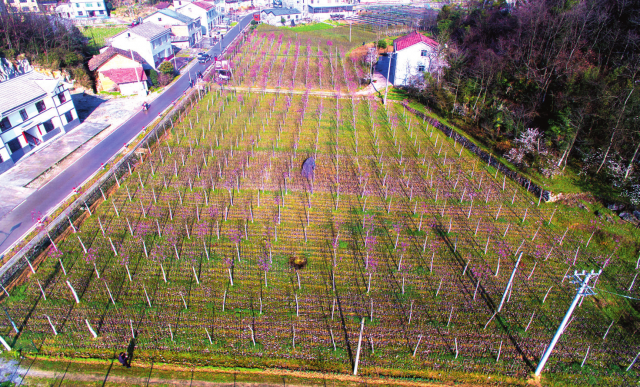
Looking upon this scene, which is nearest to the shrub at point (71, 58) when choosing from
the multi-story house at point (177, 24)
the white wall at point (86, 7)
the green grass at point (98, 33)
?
the green grass at point (98, 33)

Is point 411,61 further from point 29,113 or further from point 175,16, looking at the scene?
point 175,16

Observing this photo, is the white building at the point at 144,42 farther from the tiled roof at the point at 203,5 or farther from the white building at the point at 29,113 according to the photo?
the tiled roof at the point at 203,5

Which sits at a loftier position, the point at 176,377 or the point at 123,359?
the point at 123,359

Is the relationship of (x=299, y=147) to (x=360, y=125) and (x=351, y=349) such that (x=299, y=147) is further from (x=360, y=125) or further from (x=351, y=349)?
(x=351, y=349)

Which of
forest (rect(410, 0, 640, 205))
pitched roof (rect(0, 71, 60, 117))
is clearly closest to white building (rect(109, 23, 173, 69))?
pitched roof (rect(0, 71, 60, 117))

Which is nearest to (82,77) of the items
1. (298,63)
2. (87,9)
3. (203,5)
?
(298,63)

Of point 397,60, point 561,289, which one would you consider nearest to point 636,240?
point 561,289

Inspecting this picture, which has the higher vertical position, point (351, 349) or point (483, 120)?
point (483, 120)
